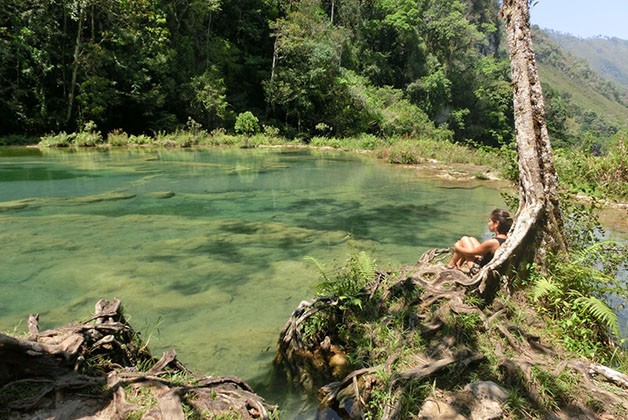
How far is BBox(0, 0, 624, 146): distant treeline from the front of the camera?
24000 millimetres

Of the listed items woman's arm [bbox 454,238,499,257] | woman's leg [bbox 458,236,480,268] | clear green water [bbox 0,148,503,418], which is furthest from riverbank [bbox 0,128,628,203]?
clear green water [bbox 0,148,503,418]

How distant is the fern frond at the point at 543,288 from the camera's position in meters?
3.55

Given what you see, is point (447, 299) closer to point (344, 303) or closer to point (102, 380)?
point (344, 303)

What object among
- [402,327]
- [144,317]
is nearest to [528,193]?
[402,327]

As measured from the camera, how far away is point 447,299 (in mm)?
3615

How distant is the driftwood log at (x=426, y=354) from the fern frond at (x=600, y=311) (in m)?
0.43

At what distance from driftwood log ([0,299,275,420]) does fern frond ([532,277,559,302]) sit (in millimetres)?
2458

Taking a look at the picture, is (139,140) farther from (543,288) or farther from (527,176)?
(543,288)

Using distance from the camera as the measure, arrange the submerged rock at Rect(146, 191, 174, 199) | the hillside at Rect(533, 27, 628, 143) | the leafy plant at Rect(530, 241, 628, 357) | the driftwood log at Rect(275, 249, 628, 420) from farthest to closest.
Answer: the hillside at Rect(533, 27, 628, 143) < the submerged rock at Rect(146, 191, 174, 199) < the leafy plant at Rect(530, 241, 628, 357) < the driftwood log at Rect(275, 249, 628, 420)

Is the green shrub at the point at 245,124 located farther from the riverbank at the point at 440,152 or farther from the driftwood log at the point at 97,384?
the driftwood log at the point at 97,384

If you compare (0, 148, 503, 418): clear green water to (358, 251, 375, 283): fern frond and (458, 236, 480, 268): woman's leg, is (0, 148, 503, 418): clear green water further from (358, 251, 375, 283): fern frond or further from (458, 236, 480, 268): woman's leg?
(458, 236, 480, 268): woman's leg

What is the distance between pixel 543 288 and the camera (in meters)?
3.60

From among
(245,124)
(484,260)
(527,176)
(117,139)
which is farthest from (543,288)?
(245,124)

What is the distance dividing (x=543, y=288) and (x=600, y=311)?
48 centimetres
